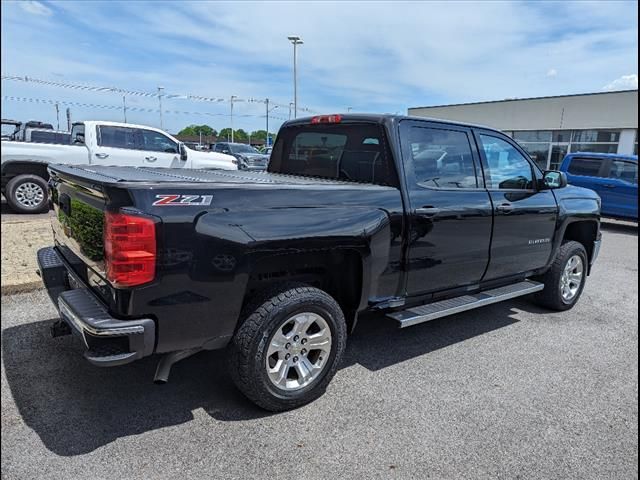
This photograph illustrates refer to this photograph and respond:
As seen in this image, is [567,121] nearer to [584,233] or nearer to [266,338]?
[584,233]

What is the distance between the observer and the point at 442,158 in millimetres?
4027

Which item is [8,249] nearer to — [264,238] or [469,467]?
[264,238]

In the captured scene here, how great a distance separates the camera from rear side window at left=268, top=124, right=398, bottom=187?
3746 millimetres

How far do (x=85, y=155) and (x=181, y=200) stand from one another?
8.50 meters

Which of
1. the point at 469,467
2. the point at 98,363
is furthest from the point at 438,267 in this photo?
the point at 98,363

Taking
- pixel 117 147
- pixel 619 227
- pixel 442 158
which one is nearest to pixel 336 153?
pixel 442 158

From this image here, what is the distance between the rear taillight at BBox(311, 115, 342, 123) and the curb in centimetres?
326

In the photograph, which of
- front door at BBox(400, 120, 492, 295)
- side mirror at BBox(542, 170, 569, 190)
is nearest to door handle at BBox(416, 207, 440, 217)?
front door at BBox(400, 120, 492, 295)

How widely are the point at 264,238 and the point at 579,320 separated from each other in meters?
4.07

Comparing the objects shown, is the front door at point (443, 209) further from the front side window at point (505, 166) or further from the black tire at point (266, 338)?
the black tire at point (266, 338)

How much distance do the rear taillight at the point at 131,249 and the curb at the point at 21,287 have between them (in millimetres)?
3021

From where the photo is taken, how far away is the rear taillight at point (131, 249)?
2.39 meters

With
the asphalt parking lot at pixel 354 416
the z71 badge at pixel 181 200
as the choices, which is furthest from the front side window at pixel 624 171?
the z71 badge at pixel 181 200

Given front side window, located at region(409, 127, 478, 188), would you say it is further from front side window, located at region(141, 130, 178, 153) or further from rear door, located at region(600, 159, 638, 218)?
rear door, located at region(600, 159, 638, 218)
